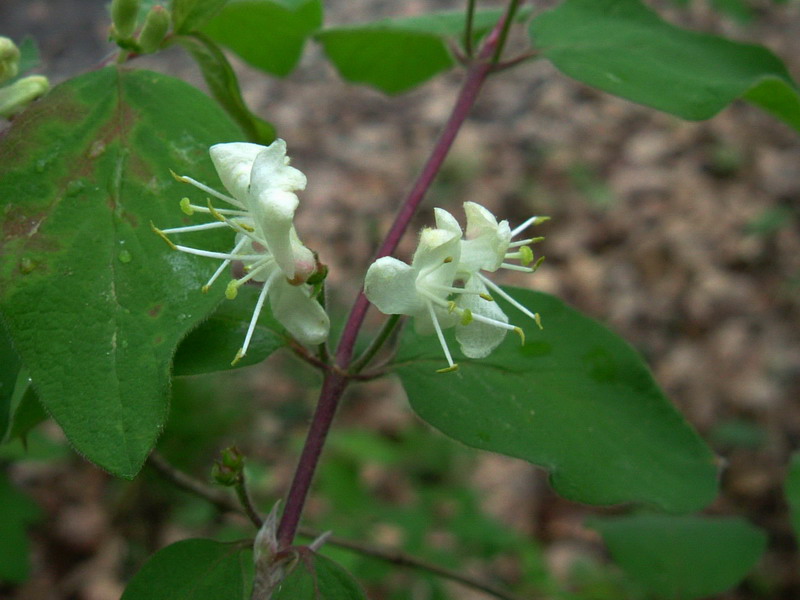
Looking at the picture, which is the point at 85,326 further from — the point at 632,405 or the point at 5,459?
the point at 5,459

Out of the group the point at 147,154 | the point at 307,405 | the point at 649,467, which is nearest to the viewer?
the point at 147,154

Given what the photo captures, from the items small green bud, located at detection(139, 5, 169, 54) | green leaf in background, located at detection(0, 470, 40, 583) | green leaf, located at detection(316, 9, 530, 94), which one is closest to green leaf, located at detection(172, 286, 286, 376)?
small green bud, located at detection(139, 5, 169, 54)

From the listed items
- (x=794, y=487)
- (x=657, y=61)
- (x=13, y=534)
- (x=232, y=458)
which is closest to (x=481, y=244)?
(x=232, y=458)

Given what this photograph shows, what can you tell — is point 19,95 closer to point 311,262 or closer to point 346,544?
point 311,262

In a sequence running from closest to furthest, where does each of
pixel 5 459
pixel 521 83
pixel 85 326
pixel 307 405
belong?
pixel 85 326, pixel 5 459, pixel 307 405, pixel 521 83

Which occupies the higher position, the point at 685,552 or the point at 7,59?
the point at 7,59

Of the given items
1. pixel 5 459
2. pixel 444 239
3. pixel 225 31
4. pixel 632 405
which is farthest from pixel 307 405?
pixel 444 239

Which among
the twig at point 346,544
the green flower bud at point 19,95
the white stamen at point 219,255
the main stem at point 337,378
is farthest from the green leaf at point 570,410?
the green flower bud at point 19,95
